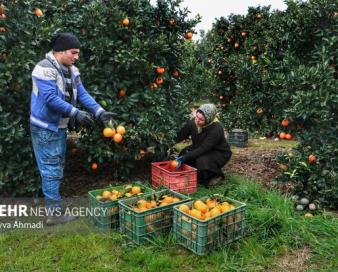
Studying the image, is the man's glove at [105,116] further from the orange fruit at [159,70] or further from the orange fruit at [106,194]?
the orange fruit at [159,70]

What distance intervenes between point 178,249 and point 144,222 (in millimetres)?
461

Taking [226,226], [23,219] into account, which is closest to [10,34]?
[23,219]

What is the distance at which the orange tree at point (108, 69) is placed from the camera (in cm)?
516

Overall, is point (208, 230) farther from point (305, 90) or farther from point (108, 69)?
point (108, 69)

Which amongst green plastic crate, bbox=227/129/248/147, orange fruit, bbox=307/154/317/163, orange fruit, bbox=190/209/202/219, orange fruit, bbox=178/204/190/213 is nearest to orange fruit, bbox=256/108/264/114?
green plastic crate, bbox=227/129/248/147

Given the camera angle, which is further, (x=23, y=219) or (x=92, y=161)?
(x=92, y=161)

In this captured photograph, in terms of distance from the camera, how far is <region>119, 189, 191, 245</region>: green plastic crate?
13.7 feet

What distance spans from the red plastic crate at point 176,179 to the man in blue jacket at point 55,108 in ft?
4.15

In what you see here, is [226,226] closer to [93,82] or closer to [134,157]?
[134,157]

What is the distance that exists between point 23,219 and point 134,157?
1821 mm

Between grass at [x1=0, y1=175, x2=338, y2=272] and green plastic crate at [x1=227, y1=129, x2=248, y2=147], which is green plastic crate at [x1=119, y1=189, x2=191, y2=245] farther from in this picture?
green plastic crate at [x1=227, y1=129, x2=248, y2=147]

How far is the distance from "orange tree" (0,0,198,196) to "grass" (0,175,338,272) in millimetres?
1160

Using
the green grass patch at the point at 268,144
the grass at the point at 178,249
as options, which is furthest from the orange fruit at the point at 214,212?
the green grass patch at the point at 268,144

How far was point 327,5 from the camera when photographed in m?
Answer: 5.52
